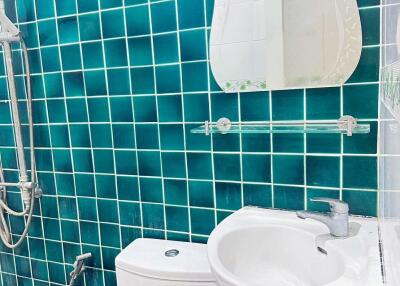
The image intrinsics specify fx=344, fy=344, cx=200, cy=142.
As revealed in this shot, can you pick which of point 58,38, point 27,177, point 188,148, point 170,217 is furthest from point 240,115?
point 27,177

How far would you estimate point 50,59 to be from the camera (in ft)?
4.78

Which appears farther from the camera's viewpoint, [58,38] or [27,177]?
[27,177]

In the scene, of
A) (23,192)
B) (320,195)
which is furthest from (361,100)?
(23,192)

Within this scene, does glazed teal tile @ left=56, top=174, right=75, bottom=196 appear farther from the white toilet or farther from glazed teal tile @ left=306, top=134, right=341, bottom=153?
glazed teal tile @ left=306, top=134, right=341, bottom=153

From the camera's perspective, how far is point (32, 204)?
1.53 meters

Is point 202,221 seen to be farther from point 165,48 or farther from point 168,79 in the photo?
point 165,48

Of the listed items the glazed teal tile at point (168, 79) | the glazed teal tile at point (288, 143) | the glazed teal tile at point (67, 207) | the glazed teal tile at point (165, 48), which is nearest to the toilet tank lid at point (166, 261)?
the glazed teal tile at point (67, 207)

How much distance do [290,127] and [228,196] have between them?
345mm

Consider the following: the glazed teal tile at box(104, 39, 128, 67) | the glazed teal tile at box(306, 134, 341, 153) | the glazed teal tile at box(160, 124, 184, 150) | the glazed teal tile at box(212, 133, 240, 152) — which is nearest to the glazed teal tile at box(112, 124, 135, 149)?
the glazed teal tile at box(160, 124, 184, 150)

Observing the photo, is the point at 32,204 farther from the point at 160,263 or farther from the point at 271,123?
the point at 271,123

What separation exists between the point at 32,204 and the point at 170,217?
0.65m

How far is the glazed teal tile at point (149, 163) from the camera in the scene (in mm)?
1343

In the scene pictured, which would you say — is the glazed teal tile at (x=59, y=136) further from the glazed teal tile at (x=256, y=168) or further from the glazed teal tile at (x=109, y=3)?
the glazed teal tile at (x=256, y=168)

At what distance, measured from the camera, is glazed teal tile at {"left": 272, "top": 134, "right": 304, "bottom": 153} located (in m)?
1.12
